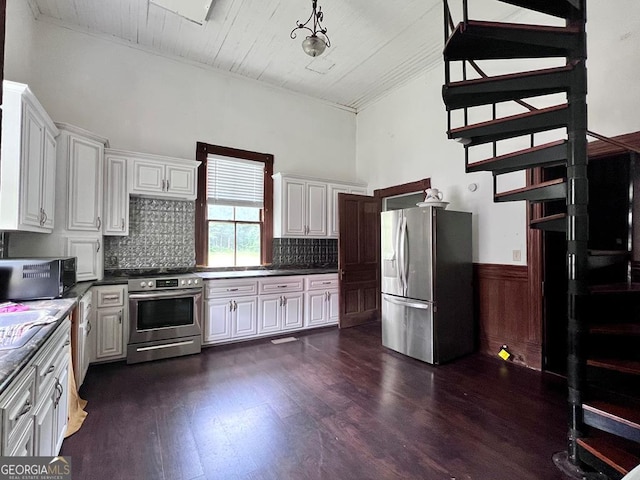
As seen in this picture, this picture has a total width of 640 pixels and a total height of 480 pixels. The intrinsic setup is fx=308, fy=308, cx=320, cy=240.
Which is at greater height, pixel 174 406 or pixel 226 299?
pixel 226 299

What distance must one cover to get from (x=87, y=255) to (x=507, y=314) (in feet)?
14.5

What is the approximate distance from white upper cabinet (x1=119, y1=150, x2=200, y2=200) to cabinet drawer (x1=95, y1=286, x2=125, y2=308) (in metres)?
1.10

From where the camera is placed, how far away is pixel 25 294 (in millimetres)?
2197

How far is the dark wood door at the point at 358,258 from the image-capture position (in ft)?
14.9

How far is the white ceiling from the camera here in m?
3.17

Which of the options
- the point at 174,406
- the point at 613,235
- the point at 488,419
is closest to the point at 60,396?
the point at 174,406

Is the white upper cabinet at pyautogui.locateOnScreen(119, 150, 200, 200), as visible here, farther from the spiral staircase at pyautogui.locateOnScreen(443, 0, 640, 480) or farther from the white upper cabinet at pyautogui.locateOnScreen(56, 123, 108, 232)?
the spiral staircase at pyautogui.locateOnScreen(443, 0, 640, 480)

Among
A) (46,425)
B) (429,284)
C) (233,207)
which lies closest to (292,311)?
(233,207)

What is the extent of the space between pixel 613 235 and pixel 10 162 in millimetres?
5250

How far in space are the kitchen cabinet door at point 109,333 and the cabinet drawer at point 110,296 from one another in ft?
0.17

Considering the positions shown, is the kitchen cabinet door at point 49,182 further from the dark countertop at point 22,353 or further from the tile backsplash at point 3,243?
the dark countertop at point 22,353

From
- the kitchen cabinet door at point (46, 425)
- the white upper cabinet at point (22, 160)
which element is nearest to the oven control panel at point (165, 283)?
the white upper cabinet at point (22, 160)

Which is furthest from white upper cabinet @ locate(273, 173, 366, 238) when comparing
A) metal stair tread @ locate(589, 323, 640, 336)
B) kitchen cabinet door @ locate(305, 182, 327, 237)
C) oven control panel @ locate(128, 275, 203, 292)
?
metal stair tread @ locate(589, 323, 640, 336)

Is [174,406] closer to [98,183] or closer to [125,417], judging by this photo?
[125,417]
